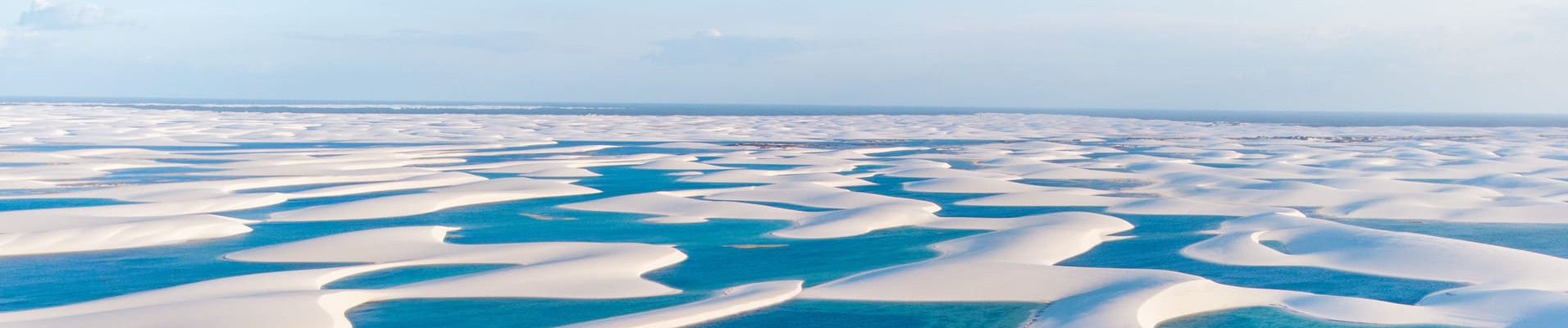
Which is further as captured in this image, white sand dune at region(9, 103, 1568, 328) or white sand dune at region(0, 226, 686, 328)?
white sand dune at region(9, 103, 1568, 328)

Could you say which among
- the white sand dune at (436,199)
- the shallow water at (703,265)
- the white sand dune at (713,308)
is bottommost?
the white sand dune at (436,199)

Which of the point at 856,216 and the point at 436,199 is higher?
the point at 856,216

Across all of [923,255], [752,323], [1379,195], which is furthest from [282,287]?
[1379,195]

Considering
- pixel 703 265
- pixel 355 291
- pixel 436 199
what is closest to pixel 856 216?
pixel 703 265

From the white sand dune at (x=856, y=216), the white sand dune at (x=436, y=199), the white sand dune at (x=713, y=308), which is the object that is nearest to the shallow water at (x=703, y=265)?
the white sand dune at (x=713, y=308)

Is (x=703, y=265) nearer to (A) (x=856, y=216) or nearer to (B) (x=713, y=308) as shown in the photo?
(B) (x=713, y=308)

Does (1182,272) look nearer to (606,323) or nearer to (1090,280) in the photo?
(1090,280)

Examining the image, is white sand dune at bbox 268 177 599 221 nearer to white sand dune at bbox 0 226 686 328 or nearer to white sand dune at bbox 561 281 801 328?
white sand dune at bbox 0 226 686 328

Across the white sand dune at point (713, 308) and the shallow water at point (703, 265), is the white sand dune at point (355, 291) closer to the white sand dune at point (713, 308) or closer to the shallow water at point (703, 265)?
the shallow water at point (703, 265)

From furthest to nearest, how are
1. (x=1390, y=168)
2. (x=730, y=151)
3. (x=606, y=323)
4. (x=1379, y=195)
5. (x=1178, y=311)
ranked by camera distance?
1. (x=730, y=151)
2. (x=1390, y=168)
3. (x=1379, y=195)
4. (x=1178, y=311)
5. (x=606, y=323)

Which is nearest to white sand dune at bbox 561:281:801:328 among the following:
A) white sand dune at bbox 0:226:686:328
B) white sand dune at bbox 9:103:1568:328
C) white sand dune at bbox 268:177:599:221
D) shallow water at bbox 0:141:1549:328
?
white sand dune at bbox 9:103:1568:328

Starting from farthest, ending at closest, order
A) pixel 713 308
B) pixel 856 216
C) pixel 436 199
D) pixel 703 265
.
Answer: pixel 436 199
pixel 856 216
pixel 703 265
pixel 713 308
